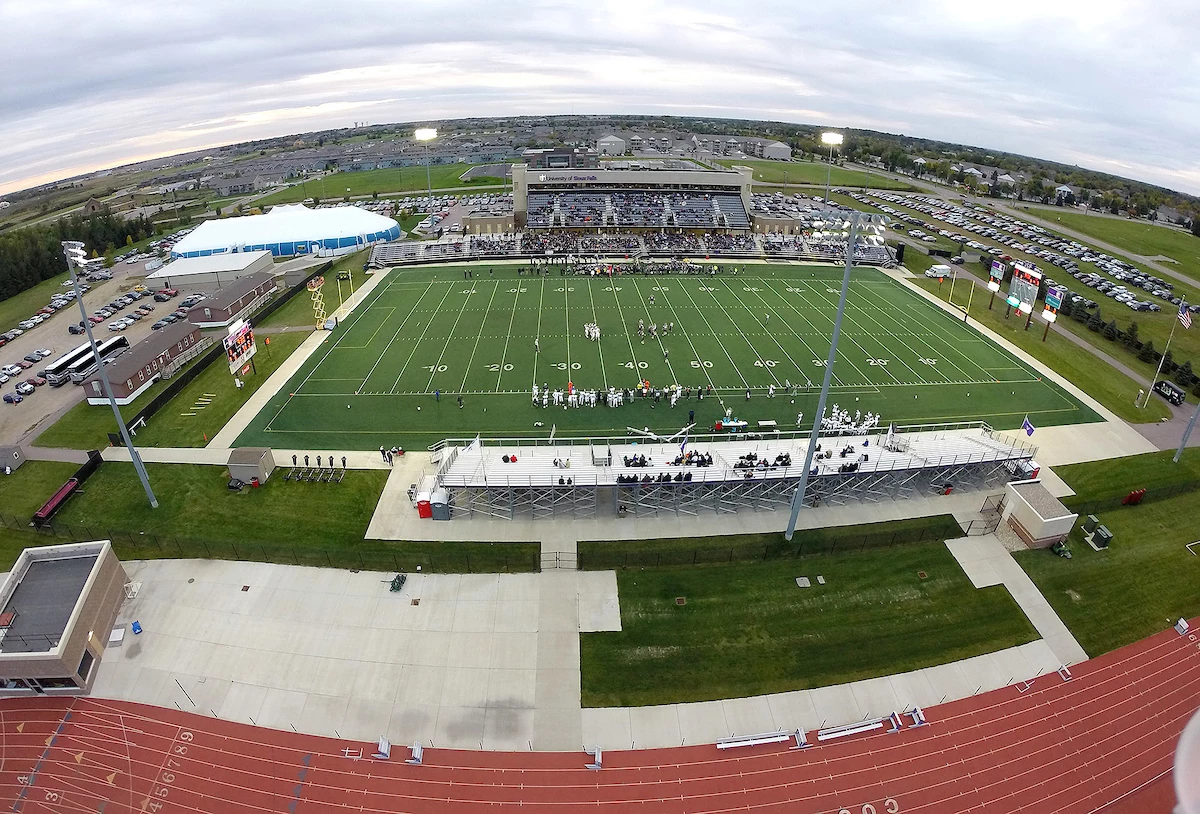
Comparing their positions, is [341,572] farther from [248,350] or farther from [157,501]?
[248,350]

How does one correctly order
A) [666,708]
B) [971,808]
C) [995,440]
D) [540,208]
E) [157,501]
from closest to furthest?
[971,808] → [666,708] → [157,501] → [995,440] → [540,208]

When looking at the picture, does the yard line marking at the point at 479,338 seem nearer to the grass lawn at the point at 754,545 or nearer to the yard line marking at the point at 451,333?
the yard line marking at the point at 451,333

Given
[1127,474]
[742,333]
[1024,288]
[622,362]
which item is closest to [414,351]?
[622,362]

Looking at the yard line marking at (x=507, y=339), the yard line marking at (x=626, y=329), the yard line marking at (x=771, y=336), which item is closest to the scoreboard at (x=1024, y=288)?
the yard line marking at (x=771, y=336)

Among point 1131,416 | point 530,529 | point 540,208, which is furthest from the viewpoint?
point 540,208

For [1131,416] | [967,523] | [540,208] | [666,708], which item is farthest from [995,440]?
[540,208]

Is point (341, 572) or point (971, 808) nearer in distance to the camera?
point (971, 808)

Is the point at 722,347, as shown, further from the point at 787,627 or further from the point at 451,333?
the point at 787,627
